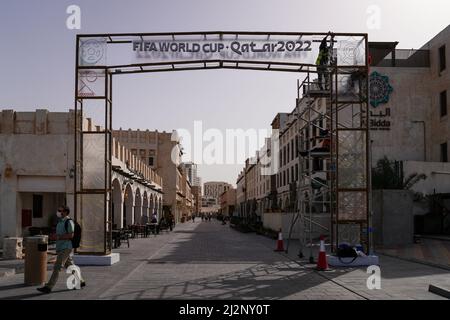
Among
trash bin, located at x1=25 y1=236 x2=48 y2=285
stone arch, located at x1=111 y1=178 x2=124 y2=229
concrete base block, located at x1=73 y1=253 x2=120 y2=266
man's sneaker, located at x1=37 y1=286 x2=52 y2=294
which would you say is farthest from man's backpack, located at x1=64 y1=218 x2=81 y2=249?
stone arch, located at x1=111 y1=178 x2=124 y2=229

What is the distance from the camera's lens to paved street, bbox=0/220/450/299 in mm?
10141

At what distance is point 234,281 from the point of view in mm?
12125

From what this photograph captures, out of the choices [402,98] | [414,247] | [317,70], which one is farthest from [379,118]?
[317,70]

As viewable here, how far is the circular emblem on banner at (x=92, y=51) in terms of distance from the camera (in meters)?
15.9

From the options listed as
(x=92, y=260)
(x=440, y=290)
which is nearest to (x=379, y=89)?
(x=92, y=260)

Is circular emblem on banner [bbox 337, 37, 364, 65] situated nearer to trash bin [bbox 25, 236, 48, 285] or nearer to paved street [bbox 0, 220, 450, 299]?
paved street [bbox 0, 220, 450, 299]

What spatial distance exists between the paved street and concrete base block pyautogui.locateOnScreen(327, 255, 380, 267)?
1.67 ft

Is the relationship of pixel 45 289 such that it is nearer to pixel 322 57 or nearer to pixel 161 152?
pixel 322 57

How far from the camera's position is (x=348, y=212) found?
15781 millimetres

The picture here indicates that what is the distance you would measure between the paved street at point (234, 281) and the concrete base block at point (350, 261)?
0.51 meters

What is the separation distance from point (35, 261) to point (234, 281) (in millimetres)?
4459
